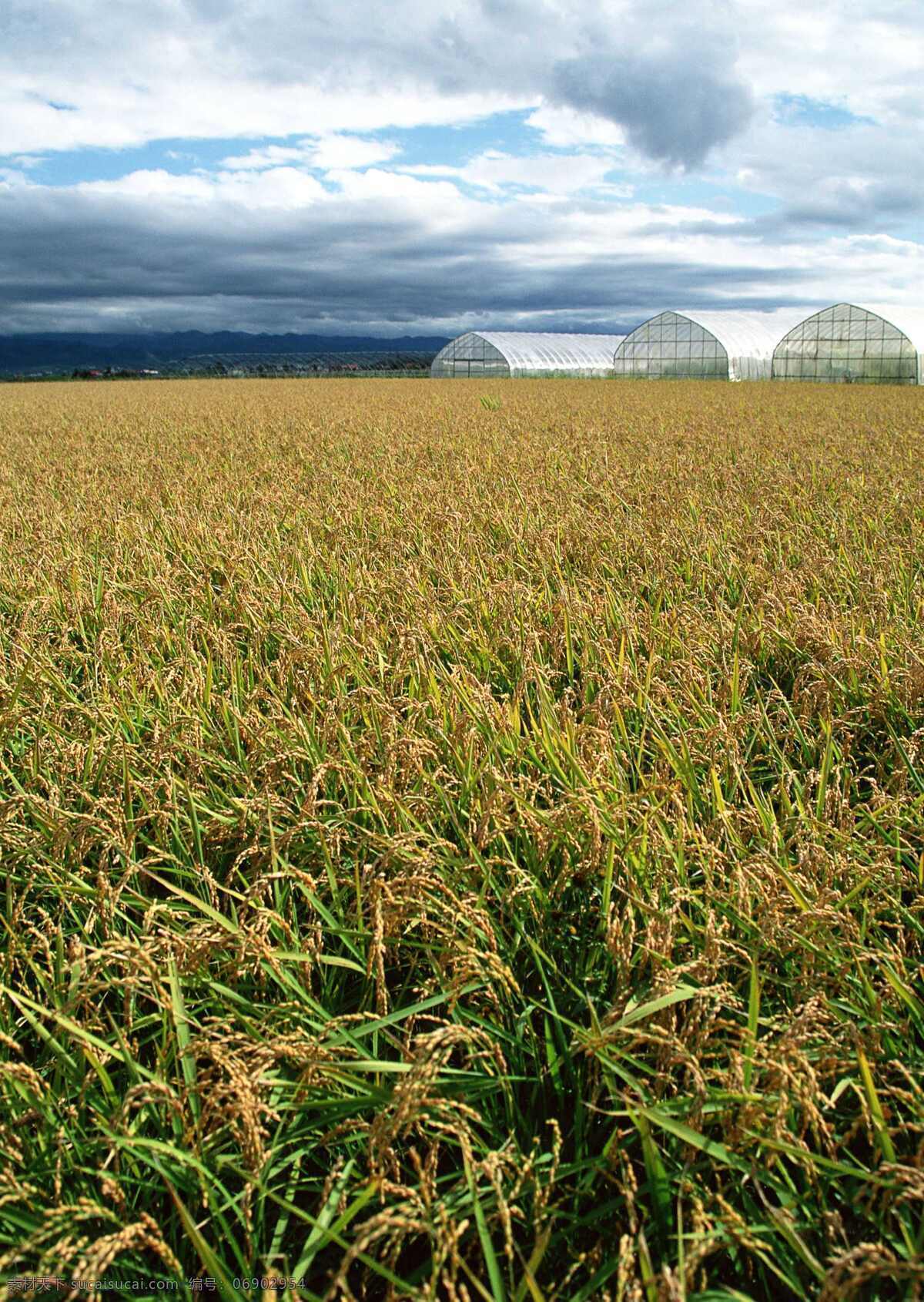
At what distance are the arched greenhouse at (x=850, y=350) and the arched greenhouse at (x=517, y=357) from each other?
1051 cm

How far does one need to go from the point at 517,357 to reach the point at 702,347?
1170 cm

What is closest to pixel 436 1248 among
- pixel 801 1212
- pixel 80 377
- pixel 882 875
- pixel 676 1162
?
pixel 676 1162

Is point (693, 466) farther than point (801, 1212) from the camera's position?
Yes

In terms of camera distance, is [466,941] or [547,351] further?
[547,351]

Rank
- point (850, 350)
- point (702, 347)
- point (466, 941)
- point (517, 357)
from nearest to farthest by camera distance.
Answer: point (466, 941) < point (850, 350) < point (702, 347) < point (517, 357)

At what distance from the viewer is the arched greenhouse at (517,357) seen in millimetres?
47250

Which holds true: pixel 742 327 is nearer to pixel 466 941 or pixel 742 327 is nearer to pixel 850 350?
pixel 850 350

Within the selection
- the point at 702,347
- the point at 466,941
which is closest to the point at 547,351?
the point at 702,347

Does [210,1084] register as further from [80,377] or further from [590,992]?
[80,377]

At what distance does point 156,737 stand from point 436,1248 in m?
1.38

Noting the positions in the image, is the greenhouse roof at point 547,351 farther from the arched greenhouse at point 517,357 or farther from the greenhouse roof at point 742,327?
the greenhouse roof at point 742,327

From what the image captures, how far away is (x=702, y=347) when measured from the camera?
39.0m

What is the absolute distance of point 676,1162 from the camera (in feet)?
3.94

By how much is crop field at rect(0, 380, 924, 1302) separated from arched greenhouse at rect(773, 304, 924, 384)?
35.4 m
